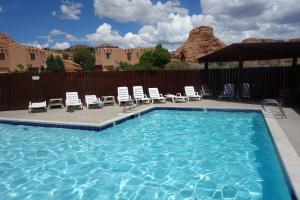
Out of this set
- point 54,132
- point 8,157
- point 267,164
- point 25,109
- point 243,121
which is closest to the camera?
point 267,164

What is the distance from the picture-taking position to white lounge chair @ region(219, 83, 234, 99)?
13.5m

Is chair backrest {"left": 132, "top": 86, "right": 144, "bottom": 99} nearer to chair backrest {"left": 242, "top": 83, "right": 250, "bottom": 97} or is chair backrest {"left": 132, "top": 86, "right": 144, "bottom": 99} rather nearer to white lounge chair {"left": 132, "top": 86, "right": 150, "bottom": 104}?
white lounge chair {"left": 132, "top": 86, "right": 150, "bottom": 104}

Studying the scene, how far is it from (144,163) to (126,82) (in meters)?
8.60

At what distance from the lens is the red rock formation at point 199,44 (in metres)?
73.6

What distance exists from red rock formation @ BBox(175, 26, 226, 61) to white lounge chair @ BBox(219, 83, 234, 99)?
2369 inches

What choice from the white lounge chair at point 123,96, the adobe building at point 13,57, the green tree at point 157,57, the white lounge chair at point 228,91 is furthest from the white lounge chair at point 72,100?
the adobe building at point 13,57

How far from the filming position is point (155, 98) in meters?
13.2

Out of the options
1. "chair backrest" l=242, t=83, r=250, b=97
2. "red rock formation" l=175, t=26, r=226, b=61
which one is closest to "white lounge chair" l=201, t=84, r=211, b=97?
"chair backrest" l=242, t=83, r=250, b=97

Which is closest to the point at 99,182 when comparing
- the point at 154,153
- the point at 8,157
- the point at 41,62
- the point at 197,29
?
the point at 154,153

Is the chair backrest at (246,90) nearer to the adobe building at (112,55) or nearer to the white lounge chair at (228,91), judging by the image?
the white lounge chair at (228,91)

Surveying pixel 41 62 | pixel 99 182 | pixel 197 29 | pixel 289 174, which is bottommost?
pixel 99 182

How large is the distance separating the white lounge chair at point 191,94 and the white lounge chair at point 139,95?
6.85 feet

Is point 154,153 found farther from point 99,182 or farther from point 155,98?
point 155,98

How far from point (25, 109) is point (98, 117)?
4.76m
